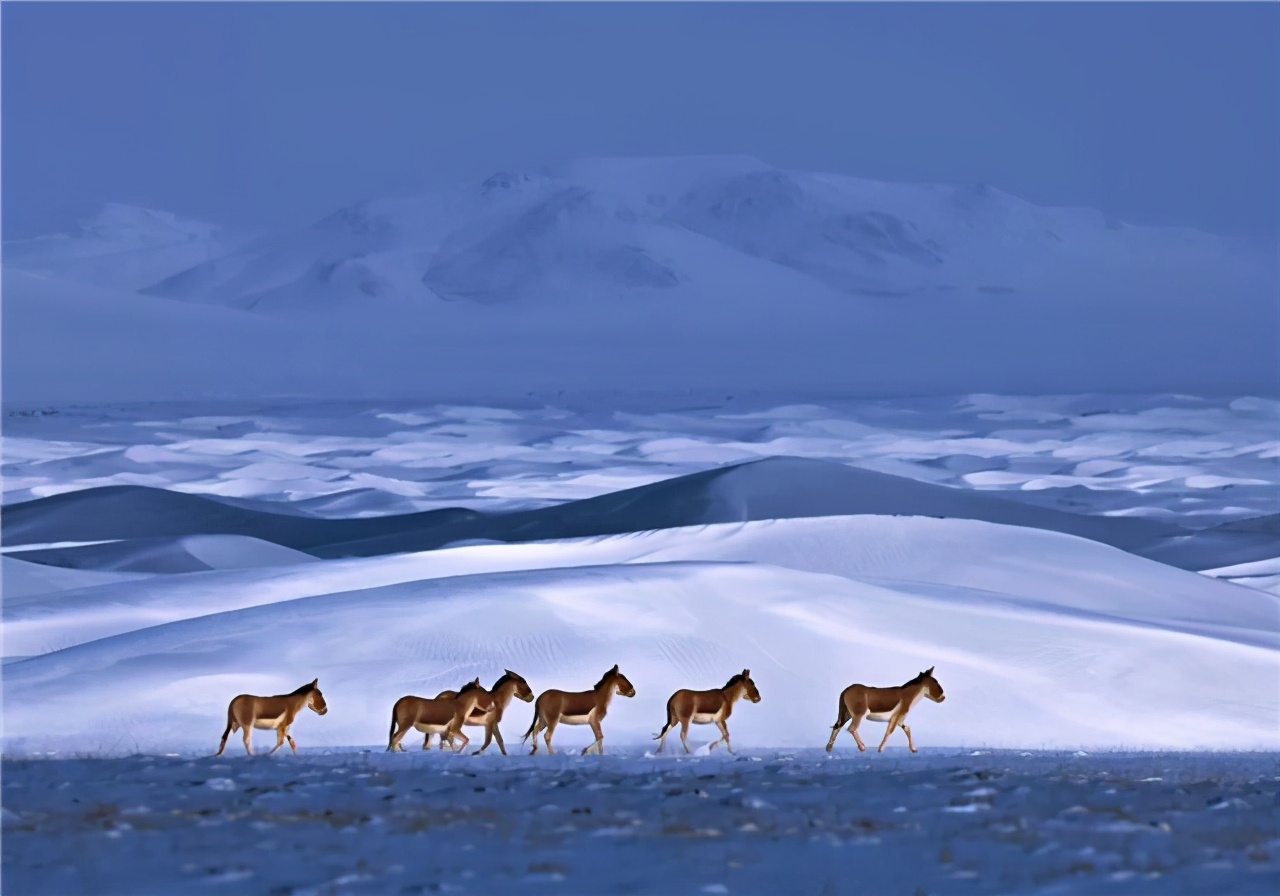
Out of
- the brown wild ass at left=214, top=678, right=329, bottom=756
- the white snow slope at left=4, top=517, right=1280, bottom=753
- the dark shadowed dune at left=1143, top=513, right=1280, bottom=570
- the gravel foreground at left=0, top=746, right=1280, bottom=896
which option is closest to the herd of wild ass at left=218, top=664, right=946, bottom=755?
the brown wild ass at left=214, top=678, right=329, bottom=756

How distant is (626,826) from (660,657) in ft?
37.6

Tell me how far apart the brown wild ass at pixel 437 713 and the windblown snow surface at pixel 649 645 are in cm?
46

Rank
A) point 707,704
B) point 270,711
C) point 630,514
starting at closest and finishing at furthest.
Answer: point 270,711
point 707,704
point 630,514

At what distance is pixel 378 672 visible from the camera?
75.2 feet

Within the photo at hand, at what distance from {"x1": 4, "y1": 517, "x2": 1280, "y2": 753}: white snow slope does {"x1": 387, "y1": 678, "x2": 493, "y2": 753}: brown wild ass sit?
8.26ft

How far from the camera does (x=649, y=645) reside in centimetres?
2456

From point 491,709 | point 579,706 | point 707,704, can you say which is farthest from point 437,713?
point 707,704

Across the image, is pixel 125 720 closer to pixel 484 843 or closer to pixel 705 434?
pixel 484 843

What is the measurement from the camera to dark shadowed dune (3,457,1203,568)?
54719 mm

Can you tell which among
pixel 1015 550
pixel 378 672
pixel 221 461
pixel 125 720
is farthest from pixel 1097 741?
pixel 221 461

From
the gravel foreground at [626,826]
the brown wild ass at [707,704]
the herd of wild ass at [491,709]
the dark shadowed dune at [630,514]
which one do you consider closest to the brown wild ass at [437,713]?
the herd of wild ass at [491,709]

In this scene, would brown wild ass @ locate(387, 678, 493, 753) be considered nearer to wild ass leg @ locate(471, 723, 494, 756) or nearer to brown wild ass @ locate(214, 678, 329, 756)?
wild ass leg @ locate(471, 723, 494, 756)

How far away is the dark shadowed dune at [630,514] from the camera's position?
5472 centimetres

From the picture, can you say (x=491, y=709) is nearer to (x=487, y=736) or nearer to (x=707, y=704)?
(x=487, y=736)
